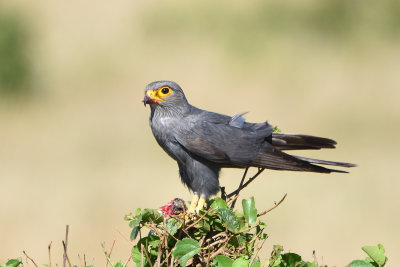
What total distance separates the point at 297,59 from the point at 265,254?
8.39 metres

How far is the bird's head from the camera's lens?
5.34 metres

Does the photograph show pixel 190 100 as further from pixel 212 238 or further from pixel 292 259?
pixel 292 259

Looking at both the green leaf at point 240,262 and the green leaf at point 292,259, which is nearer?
the green leaf at point 240,262

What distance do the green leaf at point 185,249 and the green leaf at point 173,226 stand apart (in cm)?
18

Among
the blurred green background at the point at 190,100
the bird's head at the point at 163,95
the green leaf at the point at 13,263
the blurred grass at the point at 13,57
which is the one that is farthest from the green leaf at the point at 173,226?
the blurred grass at the point at 13,57

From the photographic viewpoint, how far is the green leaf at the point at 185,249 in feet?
11.8

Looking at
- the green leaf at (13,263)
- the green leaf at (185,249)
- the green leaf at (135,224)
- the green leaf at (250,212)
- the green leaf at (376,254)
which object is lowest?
the green leaf at (13,263)

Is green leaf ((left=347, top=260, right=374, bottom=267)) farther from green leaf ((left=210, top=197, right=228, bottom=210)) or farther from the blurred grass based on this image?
the blurred grass

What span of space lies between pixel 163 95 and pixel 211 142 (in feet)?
1.46

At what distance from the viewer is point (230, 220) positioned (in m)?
3.77

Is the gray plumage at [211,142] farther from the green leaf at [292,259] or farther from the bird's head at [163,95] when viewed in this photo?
the green leaf at [292,259]

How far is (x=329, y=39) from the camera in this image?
62.4ft

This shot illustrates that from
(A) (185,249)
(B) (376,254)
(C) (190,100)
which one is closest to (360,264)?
(B) (376,254)

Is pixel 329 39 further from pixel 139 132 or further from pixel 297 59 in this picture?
pixel 139 132
